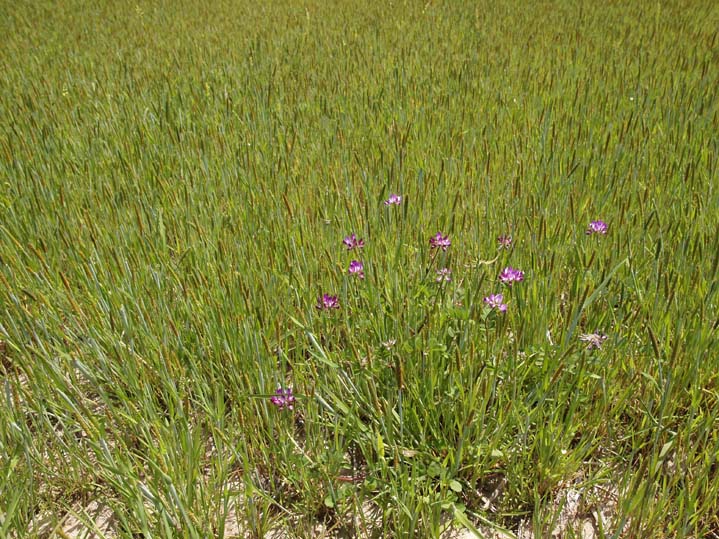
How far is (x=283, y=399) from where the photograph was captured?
1.30 metres

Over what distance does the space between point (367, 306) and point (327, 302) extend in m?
0.13

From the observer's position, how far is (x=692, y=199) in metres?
1.98

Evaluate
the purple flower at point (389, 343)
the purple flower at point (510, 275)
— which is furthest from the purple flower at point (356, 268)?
the purple flower at point (510, 275)

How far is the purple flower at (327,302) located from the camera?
61.9 inches

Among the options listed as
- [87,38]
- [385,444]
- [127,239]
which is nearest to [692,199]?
[385,444]

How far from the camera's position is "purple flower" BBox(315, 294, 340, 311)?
1.57m

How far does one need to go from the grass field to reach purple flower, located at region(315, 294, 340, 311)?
36 millimetres

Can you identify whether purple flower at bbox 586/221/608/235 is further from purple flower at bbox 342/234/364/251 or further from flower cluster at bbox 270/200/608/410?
purple flower at bbox 342/234/364/251

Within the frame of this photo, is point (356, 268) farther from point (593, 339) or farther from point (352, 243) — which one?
point (593, 339)

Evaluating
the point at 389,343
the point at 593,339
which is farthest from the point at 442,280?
the point at 593,339

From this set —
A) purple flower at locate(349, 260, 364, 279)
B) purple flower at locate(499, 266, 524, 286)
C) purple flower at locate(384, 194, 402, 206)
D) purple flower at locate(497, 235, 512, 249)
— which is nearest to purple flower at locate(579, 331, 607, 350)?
purple flower at locate(499, 266, 524, 286)

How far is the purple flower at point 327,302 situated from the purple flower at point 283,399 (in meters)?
0.30

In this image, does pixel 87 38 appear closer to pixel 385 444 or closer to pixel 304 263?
pixel 304 263

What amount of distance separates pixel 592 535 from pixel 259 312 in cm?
97
